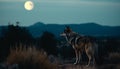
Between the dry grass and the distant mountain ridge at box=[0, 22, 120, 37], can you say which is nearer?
the dry grass

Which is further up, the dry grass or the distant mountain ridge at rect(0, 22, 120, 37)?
the dry grass

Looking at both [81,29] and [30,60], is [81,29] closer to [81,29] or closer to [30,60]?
[81,29]

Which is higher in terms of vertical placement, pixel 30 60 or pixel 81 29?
pixel 30 60

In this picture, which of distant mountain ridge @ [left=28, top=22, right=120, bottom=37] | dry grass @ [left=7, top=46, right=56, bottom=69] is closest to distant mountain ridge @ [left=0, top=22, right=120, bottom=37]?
distant mountain ridge @ [left=28, top=22, right=120, bottom=37]

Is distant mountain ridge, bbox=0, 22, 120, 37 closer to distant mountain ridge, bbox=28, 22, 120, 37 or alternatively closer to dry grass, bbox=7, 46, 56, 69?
distant mountain ridge, bbox=28, 22, 120, 37

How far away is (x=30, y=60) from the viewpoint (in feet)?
54.9

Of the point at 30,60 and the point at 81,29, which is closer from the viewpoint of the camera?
the point at 30,60

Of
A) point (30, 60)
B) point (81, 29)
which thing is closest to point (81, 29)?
point (81, 29)

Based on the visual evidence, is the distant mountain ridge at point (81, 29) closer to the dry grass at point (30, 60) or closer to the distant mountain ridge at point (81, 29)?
the distant mountain ridge at point (81, 29)

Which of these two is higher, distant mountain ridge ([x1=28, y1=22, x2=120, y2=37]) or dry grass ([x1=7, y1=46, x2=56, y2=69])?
dry grass ([x1=7, y1=46, x2=56, y2=69])

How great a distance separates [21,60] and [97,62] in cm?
449

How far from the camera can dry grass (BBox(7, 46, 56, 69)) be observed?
16469 mm

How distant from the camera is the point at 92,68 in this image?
689 inches

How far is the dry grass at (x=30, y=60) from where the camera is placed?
16.5 meters
